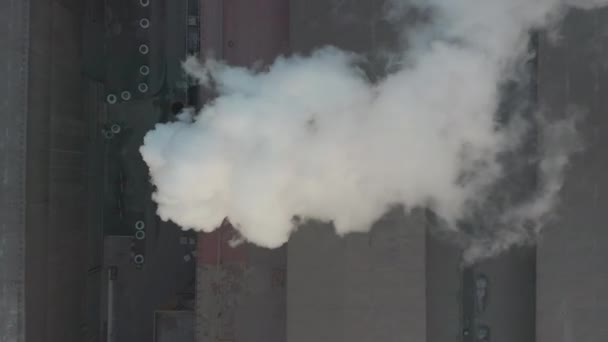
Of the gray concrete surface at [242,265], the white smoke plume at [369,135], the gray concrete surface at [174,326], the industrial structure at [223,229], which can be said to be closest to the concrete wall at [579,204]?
the industrial structure at [223,229]

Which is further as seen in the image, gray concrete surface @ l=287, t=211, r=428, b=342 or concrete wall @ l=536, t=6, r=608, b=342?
gray concrete surface @ l=287, t=211, r=428, b=342

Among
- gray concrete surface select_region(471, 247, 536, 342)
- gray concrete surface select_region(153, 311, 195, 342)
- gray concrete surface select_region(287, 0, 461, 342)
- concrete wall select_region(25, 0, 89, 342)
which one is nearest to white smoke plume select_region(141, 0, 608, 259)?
gray concrete surface select_region(287, 0, 461, 342)

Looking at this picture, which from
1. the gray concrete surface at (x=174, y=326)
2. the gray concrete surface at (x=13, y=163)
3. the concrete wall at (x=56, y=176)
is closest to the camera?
the gray concrete surface at (x=13, y=163)

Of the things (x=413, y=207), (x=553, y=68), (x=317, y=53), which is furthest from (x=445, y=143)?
(x=317, y=53)

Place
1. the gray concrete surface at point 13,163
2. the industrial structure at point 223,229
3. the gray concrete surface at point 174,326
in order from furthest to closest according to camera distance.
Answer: the gray concrete surface at point 174,326, the gray concrete surface at point 13,163, the industrial structure at point 223,229

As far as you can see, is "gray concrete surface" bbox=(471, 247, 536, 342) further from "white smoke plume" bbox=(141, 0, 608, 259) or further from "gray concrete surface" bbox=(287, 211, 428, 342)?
"gray concrete surface" bbox=(287, 211, 428, 342)

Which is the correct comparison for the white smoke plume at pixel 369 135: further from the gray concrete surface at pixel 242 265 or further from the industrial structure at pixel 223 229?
the gray concrete surface at pixel 242 265
